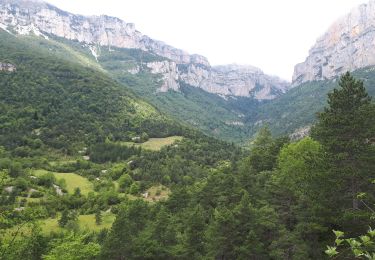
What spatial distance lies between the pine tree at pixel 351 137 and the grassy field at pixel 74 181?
251ft

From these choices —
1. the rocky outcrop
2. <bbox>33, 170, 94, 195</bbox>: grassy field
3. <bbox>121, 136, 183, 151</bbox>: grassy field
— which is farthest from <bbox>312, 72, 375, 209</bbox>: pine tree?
the rocky outcrop

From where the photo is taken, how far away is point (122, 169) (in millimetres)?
116125

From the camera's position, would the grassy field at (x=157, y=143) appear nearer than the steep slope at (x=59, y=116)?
No

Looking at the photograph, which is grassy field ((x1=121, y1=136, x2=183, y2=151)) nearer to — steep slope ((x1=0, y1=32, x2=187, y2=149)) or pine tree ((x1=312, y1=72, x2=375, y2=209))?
steep slope ((x1=0, y1=32, x2=187, y2=149))

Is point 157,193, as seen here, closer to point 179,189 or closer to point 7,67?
point 179,189

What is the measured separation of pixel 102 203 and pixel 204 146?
2780 inches

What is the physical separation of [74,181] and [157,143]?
54517 millimetres

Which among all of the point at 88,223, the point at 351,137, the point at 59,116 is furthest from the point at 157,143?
the point at 351,137

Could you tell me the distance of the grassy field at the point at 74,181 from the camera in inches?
3942

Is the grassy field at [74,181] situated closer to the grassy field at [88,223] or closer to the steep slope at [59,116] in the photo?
the grassy field at [88,223]

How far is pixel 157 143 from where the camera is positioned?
15600 cm

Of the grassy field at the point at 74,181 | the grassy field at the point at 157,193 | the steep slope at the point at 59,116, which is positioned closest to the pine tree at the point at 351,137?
the grassy field at the point at 157,193

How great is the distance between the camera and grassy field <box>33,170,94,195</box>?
328 feet

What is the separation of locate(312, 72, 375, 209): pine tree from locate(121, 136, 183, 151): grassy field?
114006 mm
